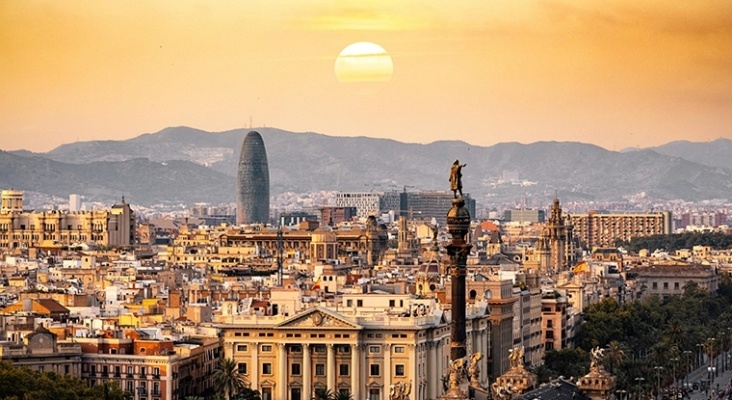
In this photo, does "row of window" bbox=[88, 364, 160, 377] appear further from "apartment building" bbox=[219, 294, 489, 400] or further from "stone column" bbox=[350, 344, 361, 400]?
"stone column" bbox=[350, 344, 361, 400]

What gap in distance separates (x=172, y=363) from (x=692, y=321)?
2468 inches

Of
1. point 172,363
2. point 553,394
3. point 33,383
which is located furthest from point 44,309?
point 553,394

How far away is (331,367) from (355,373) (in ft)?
3.45

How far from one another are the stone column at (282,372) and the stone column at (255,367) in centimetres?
82

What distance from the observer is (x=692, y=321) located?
5261 inches

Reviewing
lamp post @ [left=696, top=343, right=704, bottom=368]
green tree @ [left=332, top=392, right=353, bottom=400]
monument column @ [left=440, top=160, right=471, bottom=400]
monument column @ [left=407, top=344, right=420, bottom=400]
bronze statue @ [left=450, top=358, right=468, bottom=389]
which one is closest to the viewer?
bronze statue @ [left=450, top=358, right=468, bottom=389]

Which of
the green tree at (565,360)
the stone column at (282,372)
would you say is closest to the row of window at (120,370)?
the stone column at (282,372)

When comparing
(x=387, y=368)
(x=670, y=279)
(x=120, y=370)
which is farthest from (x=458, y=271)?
(x=670, y=279)

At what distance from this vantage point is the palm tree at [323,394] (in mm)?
75000

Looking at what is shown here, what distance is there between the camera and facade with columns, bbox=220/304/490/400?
7950cm

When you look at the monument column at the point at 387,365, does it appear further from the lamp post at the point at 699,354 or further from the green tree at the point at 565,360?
the lamp post at the point at 699,354

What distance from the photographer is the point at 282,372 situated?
8000cm

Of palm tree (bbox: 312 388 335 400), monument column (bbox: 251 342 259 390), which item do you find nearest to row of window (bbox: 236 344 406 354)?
monument column (bbox: 251 342 259 390)

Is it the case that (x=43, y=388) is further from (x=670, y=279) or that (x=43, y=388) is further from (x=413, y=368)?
(x=670, y=279)
